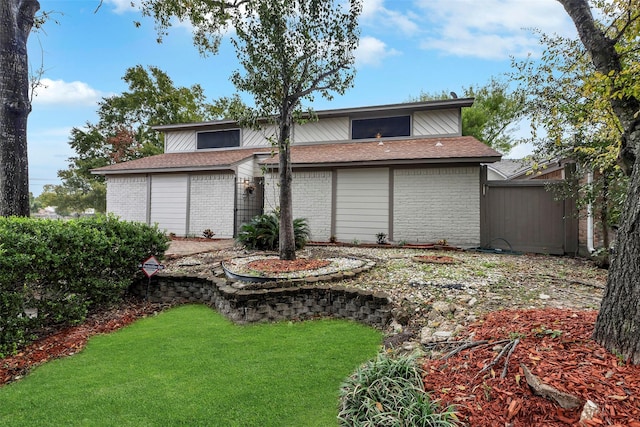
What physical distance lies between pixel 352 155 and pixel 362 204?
5.10ft

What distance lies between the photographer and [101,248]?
429cm

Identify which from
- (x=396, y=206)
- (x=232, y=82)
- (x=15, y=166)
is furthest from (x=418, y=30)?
(x=15, y=166)

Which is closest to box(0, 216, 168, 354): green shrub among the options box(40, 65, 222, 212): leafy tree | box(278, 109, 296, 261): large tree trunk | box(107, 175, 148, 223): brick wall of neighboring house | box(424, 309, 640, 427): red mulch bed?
box(278, 109, 296, 261): large tree trunk

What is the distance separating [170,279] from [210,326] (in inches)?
67.1

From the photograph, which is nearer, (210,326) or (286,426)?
(286,426)

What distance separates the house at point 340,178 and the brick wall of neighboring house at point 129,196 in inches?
1.6

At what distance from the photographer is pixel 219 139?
13336 millimetres

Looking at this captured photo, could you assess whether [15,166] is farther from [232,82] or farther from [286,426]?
[286,426]

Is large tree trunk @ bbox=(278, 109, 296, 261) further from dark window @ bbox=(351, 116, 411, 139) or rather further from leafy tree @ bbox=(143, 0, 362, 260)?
dark window @ bbox=(351, 116, 411, 139)

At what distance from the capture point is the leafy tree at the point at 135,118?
69.7 ft

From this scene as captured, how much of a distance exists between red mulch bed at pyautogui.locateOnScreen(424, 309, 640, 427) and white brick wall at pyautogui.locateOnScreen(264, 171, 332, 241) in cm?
755

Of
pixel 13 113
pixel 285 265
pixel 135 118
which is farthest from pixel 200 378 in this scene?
pixel 135 118

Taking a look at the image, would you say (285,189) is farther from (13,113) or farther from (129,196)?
(129,196)

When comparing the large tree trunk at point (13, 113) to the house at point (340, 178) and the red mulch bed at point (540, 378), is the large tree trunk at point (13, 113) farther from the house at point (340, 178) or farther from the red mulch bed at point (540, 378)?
the red mulch bed at point (540, 378)
